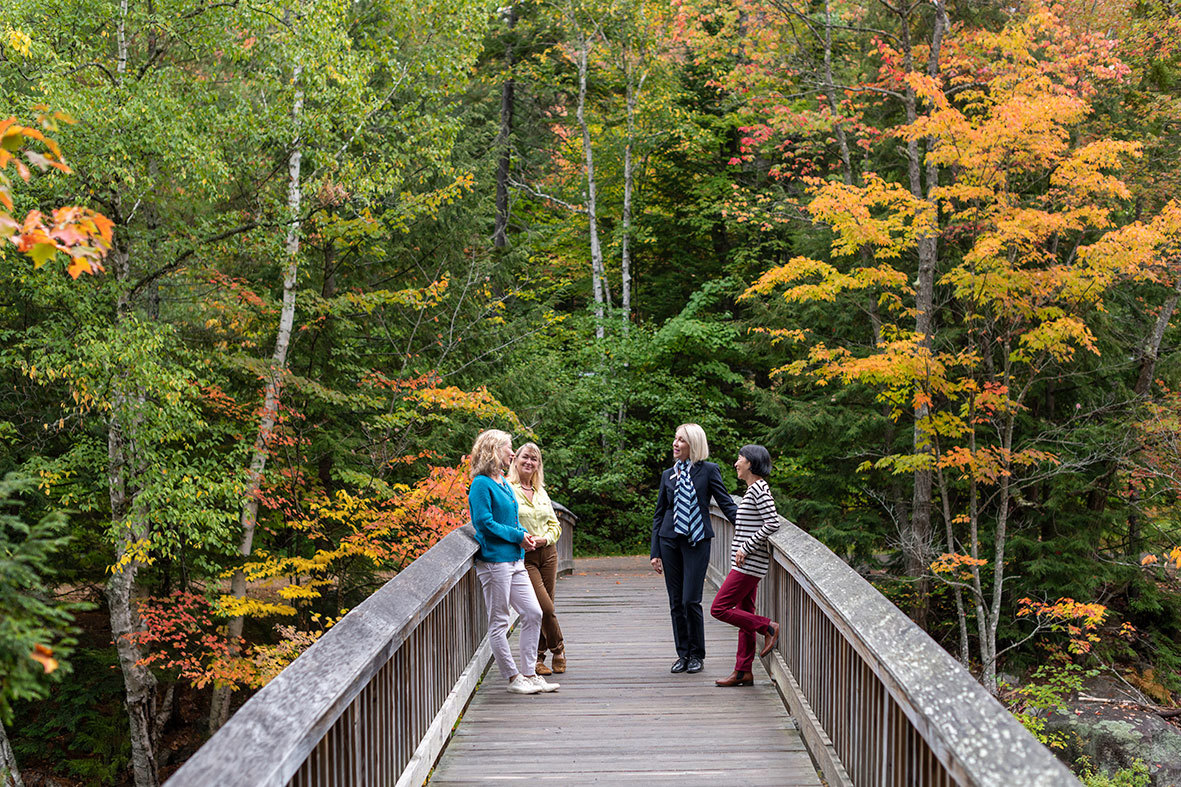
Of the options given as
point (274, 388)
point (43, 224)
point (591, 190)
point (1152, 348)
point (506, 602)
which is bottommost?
point (506, 602)

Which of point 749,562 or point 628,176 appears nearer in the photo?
point 749,562

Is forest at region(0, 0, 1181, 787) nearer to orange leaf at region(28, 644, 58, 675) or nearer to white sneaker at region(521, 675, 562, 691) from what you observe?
white sneaker at region(521, 675, 562, 691)

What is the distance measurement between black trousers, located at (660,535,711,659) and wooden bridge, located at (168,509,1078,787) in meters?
0.26

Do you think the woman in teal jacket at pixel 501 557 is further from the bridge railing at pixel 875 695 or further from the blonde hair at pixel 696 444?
the bridge railing at pixel 875 695

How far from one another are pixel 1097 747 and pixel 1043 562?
8.56ft

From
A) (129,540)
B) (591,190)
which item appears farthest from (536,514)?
(591,190)

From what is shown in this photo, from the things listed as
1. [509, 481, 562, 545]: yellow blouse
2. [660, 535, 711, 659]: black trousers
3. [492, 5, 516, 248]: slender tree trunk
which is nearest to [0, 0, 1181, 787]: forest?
[492, 5, 516, 248]: slender tree trunk

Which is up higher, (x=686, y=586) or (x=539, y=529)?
(x=539, y=529)

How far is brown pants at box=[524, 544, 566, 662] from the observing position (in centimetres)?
648

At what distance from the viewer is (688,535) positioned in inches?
249

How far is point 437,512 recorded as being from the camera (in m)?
11.1

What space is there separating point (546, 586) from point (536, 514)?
68 cm

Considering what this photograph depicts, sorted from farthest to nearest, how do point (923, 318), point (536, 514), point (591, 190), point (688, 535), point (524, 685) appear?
point (591, 190) → point (923, 318) → point (536, 514) → point (688, 535) → point (524, 685)

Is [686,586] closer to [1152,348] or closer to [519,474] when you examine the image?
[519,474]
